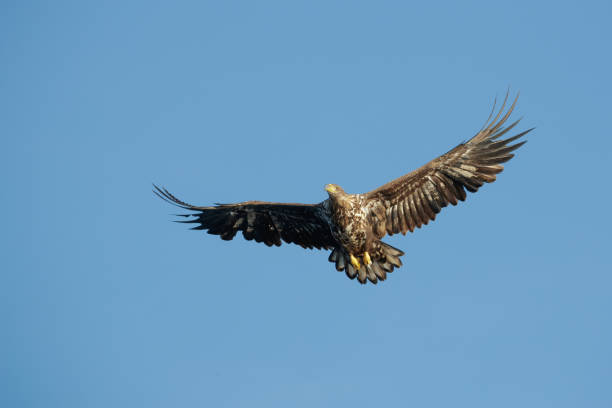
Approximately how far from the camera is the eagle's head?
1772 cm

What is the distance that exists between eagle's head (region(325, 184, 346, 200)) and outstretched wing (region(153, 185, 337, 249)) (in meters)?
0.72

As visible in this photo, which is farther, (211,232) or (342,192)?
(211,232)

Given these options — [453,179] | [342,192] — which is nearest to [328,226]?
[342,192]

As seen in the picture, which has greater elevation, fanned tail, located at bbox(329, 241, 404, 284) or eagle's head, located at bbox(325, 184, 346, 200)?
eagle's head, located at bbox(325, 184, 346, 200)

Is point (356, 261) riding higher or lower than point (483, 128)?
lower

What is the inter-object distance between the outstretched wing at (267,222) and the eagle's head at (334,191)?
2.38 feet

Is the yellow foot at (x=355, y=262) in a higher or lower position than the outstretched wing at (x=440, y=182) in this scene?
lower

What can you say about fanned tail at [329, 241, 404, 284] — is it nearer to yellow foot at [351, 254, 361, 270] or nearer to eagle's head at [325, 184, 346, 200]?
yellow foot at [351, 254, 361, 270]

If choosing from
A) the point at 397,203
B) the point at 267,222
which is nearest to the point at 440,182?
the point at 397,203

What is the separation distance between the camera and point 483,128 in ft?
59.4

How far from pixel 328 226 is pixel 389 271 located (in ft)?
4.30

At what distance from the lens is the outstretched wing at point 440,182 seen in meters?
17.9

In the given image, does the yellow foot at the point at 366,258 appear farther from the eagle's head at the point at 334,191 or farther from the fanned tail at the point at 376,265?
the eagle's head at the point at 334,191

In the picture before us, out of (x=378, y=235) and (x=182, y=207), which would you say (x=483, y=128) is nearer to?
(x=378, y=235)
